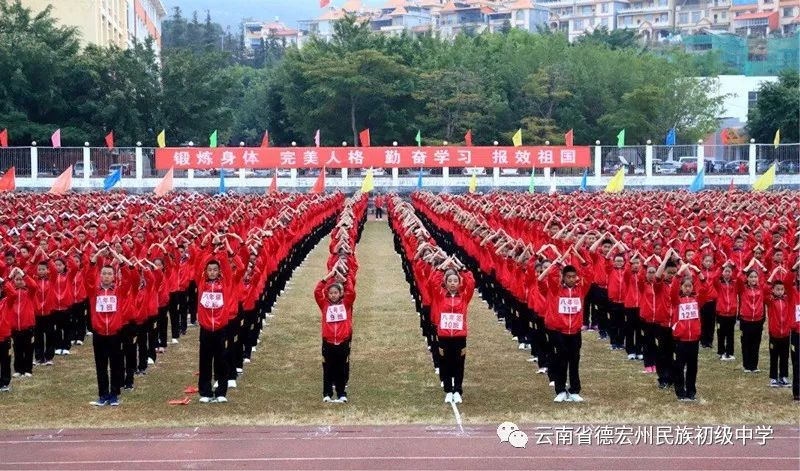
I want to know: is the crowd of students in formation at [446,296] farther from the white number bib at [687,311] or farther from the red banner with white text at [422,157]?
the red banner with white text at [422,157]

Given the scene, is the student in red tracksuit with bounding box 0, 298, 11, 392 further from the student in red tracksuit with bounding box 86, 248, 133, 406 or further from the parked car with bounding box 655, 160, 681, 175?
the parked car with bounding box 655, 160, 681, 175

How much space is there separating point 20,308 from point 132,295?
1.44 m

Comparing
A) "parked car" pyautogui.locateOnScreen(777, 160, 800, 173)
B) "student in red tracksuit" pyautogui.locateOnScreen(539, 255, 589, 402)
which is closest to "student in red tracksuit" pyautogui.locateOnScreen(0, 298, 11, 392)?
"student in red tracksuit" pyautogui.locateOnScreen(539, 255, 589, 402)

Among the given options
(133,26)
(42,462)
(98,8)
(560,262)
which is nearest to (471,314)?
(560,262)

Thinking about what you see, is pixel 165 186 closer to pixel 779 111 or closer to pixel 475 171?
pixel 475 171

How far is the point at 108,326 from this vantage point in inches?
471

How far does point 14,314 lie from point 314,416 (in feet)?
11.6

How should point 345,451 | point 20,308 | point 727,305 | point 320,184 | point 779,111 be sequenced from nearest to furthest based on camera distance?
point 345,451 < point 20,308 < point 727,305 < point 320,184 < point 779,111

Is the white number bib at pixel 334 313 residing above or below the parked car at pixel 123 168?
below

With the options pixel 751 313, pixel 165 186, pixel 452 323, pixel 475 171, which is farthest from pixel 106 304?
pixel 475 171

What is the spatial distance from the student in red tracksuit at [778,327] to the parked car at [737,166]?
34.1m

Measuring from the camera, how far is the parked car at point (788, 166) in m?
44.4

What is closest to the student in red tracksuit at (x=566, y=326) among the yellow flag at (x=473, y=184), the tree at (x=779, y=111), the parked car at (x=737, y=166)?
the yellow flag at (x=473, y=184)

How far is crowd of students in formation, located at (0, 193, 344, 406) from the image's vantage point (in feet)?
39.8
